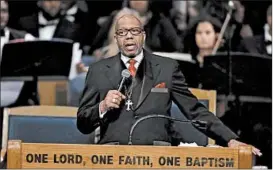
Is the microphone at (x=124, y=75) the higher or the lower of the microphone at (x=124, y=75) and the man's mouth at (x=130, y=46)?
the lower

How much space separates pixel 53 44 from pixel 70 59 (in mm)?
233

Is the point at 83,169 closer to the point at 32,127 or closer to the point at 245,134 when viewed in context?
the point at 32,127

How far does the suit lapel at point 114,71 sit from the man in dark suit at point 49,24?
3957 mm

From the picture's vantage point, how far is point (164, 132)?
484 centimetres

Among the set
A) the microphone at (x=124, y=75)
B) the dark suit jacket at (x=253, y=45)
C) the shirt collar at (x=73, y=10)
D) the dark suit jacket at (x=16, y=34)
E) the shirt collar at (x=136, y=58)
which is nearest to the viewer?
the microphone at (x=124, y=75)

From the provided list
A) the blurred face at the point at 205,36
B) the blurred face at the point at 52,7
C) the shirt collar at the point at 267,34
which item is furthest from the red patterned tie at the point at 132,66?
the blurred face at the point at 52,7

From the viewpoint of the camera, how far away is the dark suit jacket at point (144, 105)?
476cm

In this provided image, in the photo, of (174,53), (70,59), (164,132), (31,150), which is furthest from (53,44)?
(31,150)

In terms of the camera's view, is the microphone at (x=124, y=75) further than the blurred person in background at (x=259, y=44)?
No

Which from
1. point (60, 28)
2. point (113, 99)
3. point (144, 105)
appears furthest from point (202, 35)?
point (113, 99)

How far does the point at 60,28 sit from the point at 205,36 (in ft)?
4.80

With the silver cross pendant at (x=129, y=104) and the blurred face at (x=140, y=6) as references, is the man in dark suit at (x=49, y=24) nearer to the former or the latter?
the blurred face at (x=140, y=6)

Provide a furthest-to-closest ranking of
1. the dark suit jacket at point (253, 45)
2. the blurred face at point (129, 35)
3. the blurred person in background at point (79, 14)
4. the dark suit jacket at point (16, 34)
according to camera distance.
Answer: the blurred person in background at point (79, 14) → the dark suit jacket at point (16, 34) → the dark suit jacket at point (253, 45) → the blurred face at point (129, 35)

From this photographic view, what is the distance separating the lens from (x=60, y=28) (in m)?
8.88
